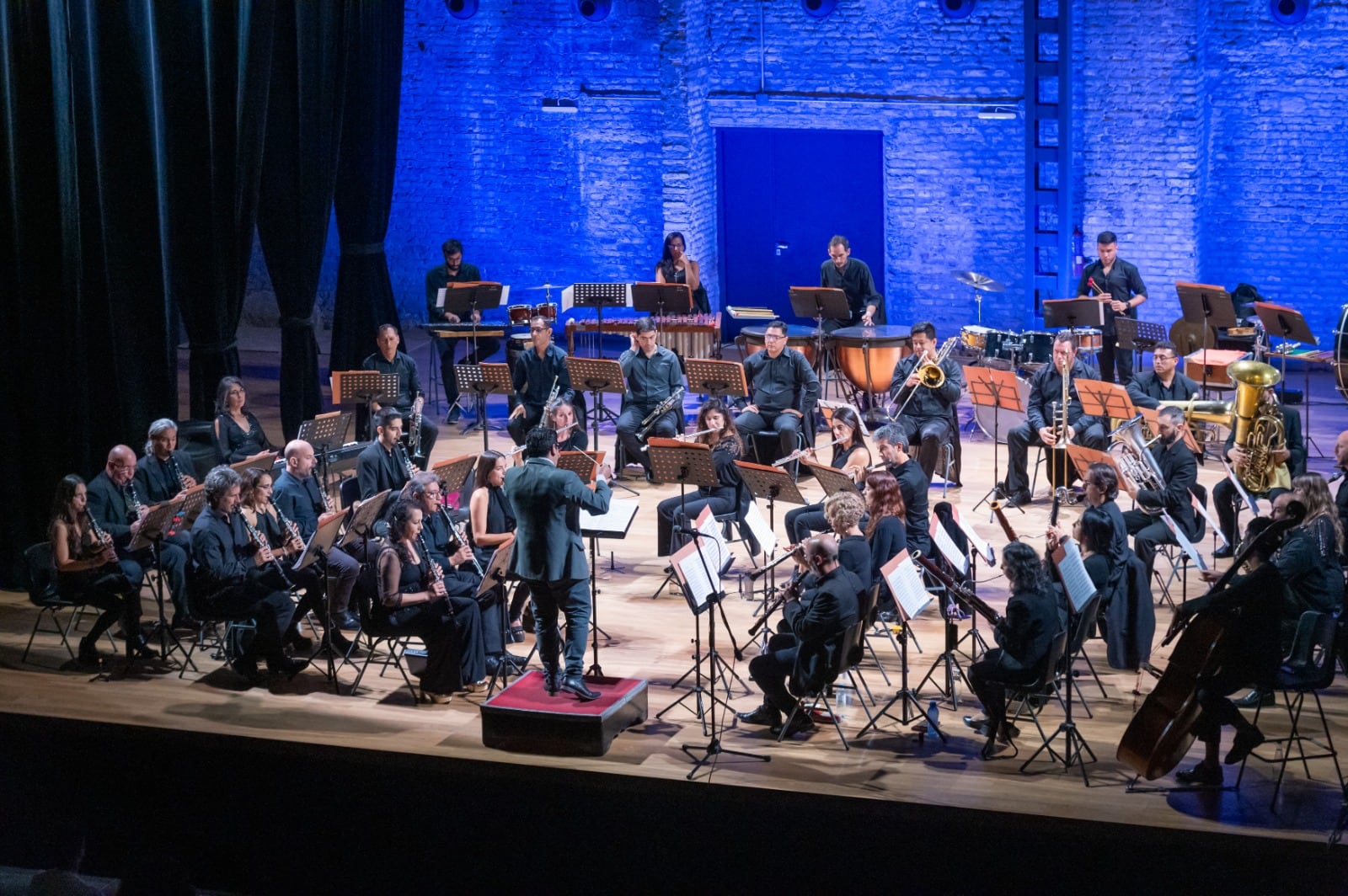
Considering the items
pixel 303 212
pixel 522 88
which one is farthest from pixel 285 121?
pixel 522 88

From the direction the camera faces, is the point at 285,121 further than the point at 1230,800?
Yes

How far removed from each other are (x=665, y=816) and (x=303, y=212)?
653 centimetres

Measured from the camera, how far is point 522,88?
1541cm

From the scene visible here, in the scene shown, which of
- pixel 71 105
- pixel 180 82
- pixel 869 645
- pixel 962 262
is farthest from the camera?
pixel 962 262

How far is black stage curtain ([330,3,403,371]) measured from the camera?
12.5m

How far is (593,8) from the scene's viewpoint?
1495 cm

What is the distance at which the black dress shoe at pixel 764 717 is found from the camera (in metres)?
7.14

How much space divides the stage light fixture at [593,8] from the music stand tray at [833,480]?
26.8 ft

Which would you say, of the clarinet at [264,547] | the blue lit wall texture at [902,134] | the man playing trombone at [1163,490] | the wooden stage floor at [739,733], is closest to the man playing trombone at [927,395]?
the wooden stage floor at [739,733]

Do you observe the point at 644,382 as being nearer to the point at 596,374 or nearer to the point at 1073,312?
the point at 596,374

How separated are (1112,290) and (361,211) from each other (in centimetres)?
628

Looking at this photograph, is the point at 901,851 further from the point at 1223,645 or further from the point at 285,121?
the point at 285,121

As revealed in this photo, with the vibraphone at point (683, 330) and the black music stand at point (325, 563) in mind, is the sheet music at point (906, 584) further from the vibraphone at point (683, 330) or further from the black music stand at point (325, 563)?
the vibraphone at point (683, 330)

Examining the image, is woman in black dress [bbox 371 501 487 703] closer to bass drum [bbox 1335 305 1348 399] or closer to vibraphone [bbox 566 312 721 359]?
vibraphone [bbox 566 312 721 359]
